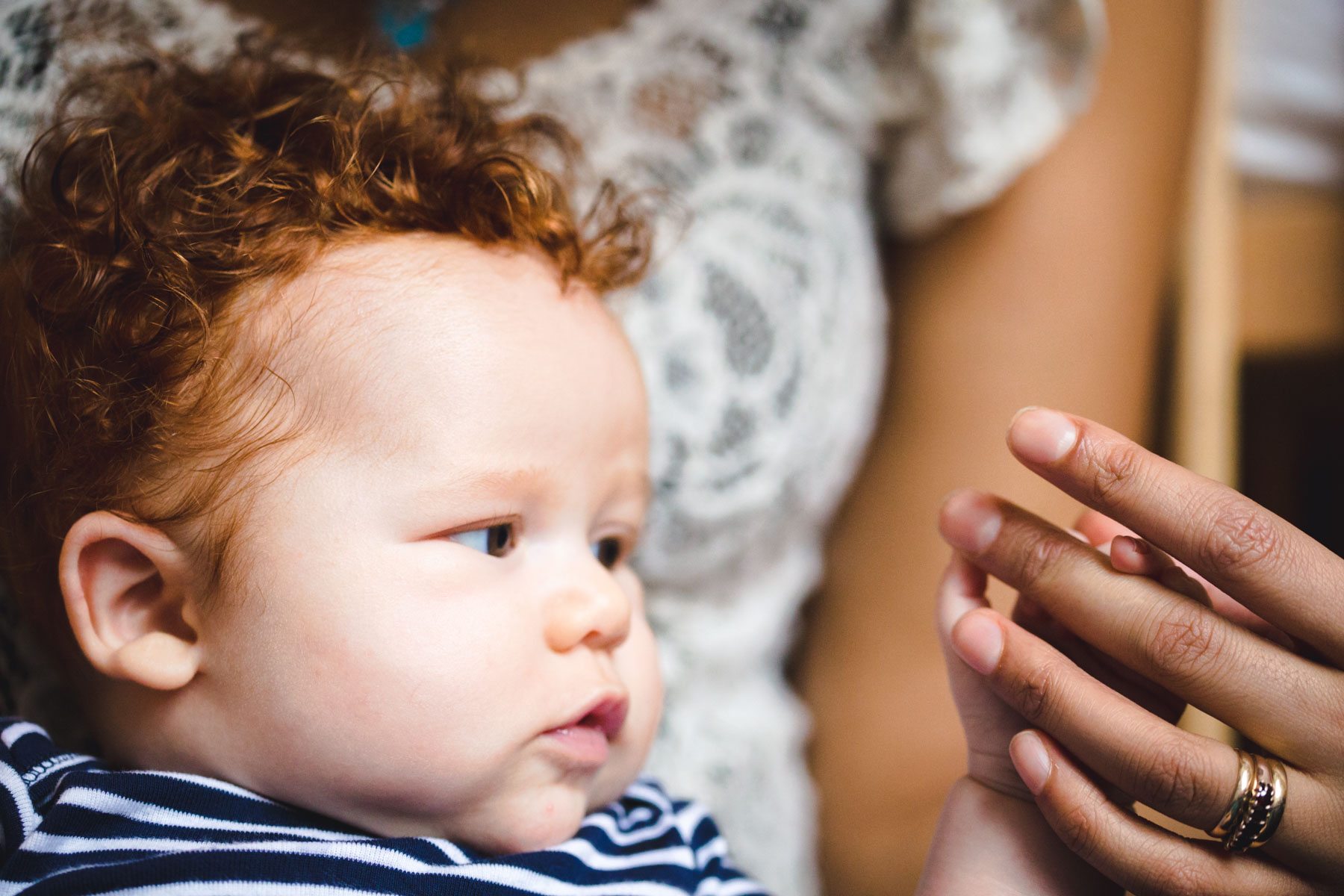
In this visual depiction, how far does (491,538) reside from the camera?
0.55m

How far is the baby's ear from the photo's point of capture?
50 centimetres

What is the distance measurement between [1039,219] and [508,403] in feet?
2.30

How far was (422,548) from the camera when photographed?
0.51 metres

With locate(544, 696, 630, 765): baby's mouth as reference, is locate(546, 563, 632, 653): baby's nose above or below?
above

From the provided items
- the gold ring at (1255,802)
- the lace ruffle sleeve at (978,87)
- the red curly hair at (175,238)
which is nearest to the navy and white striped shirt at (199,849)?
the red curly hair at (175,238)

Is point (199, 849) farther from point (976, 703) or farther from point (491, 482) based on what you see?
point (976, 703)

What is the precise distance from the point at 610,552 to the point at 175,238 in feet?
1.20

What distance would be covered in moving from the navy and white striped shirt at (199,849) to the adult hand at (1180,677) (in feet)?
0.98

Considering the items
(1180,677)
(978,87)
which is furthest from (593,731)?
(978,87)

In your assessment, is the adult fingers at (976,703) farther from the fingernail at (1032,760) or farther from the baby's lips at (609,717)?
the baby's lips at (609,717)

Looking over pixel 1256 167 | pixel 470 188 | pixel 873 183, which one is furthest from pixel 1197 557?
pixel 1256 167

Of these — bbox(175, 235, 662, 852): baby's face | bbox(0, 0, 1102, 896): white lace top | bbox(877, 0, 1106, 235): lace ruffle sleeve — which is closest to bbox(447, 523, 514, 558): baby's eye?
bbox(175, 235, 662, 852): baby's face

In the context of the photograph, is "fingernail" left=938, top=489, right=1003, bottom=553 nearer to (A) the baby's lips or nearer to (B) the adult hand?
(B) the adult hand

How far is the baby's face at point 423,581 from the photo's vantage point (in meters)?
0.49
